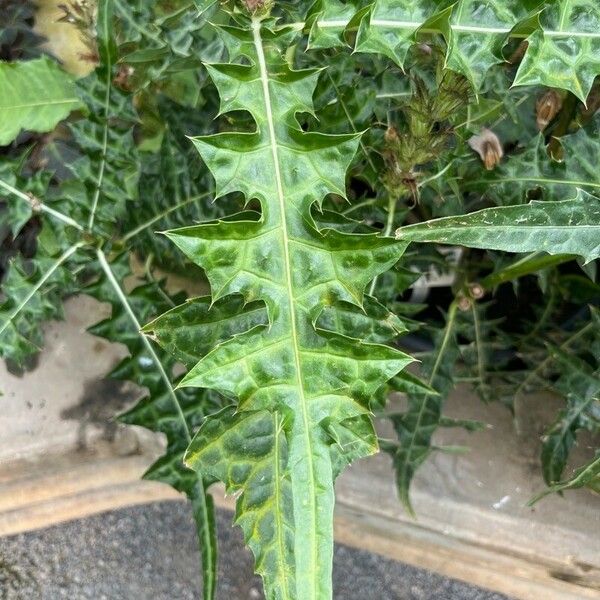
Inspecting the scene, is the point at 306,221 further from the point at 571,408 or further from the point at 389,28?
the point at 571,408

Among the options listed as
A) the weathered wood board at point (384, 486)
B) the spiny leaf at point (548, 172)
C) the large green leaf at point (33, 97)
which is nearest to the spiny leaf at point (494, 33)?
the spiny leaf at point (548, 172)

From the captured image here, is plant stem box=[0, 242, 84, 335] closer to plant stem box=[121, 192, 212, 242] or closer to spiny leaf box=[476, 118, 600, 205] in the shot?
plant stem box=[121, 192, 212, 242]

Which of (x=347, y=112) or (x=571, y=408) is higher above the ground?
(x=347, y=112)

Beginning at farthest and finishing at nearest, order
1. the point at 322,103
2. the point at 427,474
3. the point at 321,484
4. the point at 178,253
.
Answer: the point at 427,474
the point at 178,253
the point at 322,103
the point at 321,484

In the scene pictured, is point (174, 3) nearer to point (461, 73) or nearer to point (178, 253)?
point (178, 253)

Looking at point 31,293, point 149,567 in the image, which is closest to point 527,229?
point 31,293

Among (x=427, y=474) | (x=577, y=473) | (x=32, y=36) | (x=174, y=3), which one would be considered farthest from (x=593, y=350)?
(x=32, y=36)
